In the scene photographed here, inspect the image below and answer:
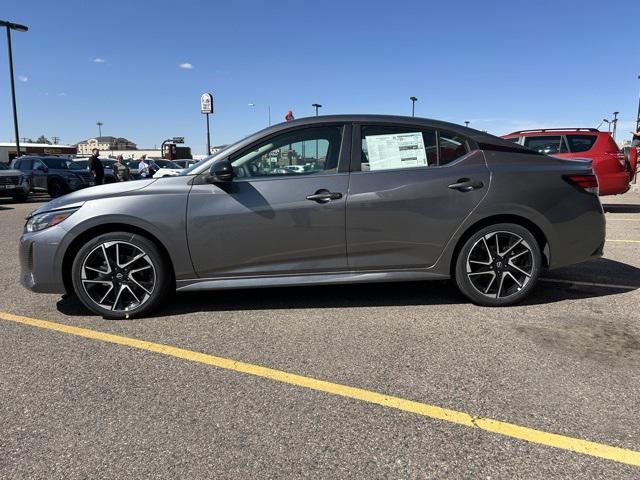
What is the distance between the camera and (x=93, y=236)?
Answer: 13.1ft

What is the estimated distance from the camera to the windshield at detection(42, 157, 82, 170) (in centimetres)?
1764

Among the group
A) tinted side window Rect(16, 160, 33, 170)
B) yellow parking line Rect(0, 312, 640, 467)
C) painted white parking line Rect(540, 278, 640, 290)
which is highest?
tinted side window Rect(16, 160, 33, 170)

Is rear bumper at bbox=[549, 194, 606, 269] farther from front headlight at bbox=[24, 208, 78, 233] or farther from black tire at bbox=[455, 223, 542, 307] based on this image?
front headlight at bbox=[24, 208, 78, 233]

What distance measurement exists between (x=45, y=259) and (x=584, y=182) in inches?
180

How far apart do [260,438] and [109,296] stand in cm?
228

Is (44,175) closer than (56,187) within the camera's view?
Yes

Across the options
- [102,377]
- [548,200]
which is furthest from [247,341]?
[548,200]

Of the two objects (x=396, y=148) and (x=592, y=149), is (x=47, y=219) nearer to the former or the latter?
(x=396, y=148)

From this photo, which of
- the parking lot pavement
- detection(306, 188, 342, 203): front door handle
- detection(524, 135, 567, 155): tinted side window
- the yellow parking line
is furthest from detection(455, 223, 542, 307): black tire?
detection(524, 135, 567, 155): tinted side window

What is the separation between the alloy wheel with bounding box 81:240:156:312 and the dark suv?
596 inches

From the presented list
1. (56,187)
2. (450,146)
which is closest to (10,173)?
(56,187)

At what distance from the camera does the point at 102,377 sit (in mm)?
3002

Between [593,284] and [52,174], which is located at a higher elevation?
[52,174]

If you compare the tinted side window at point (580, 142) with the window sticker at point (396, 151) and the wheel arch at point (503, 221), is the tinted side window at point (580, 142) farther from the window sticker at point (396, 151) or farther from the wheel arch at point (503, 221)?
the window sticker at point (396, 151)
